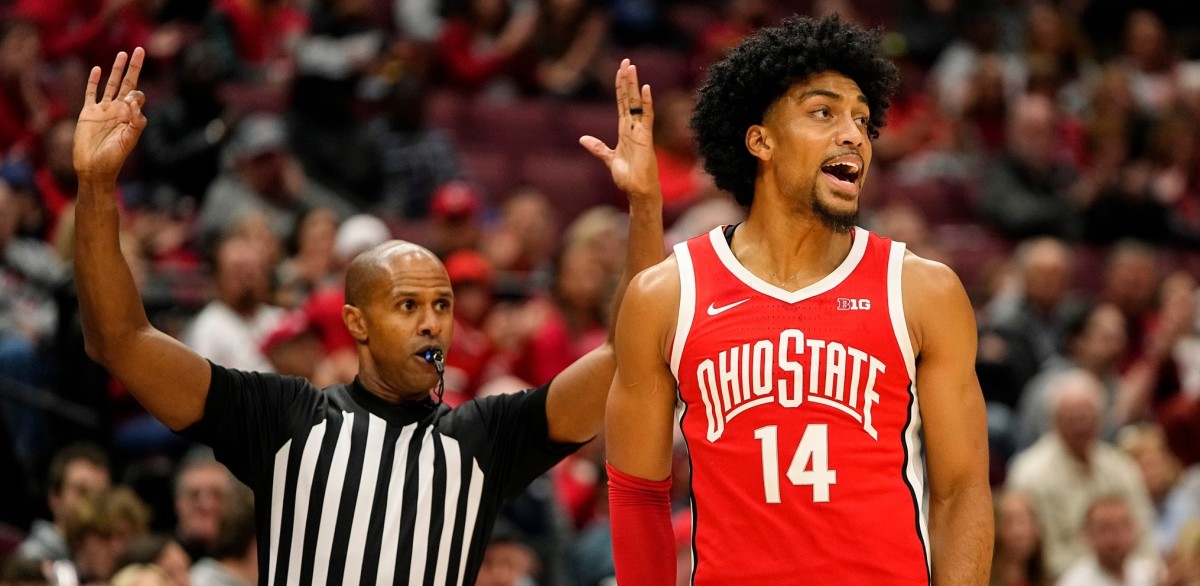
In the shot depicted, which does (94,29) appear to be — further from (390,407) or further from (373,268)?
(390,407)

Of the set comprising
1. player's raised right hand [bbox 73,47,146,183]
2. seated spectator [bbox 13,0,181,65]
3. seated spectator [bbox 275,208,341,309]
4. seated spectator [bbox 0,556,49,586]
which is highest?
seated spectator [bbox 13,0,181,65]

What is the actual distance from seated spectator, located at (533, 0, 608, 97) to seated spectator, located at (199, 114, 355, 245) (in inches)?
96.9

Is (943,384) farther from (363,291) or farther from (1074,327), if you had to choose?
(1074,327)

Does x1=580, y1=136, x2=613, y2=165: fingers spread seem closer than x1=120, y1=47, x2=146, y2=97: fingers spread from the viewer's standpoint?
No

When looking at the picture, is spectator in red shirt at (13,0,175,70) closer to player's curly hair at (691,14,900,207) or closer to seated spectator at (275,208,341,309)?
seated spectator at (275,208,341,309)

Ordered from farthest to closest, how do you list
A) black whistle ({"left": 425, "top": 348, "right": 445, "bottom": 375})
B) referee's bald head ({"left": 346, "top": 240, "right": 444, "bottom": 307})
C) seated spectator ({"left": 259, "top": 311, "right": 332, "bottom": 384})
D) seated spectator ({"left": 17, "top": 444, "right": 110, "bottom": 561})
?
seated spectator ({"left": 259, "top": 311, "right": 332, "bottom": 384}) < seated spectator ({"left": 17, "top": 444, "right": 110, "bottom": 561}) < referee's bald head ({"left": 346, "top": 240, "right": 444, "bottom": 307}) < black whistle ({"left": 425, "top": 348, "right": 445, "bottom": 375})

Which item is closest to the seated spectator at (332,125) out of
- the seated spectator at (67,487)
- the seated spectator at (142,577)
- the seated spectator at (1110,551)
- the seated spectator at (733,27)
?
the seated spectator at (733,27)

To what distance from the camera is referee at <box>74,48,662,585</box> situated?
3732mm

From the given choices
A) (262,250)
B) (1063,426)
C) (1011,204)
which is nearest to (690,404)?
(262,250)

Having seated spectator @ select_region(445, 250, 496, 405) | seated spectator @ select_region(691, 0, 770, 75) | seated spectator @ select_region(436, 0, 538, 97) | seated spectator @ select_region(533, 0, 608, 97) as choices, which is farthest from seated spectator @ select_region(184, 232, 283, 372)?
seated spectator @ select_region(691, 0, 770, 75)

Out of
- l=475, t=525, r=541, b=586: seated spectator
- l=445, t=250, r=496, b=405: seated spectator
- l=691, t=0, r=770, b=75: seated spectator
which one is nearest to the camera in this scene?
l=475, t=525, r=541, b=586: seated spectator

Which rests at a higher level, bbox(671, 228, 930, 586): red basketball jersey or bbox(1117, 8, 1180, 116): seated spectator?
bbox(1117, 8, 1180, 116): seated spectator

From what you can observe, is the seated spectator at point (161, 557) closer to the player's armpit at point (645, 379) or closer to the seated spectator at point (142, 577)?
the seated spectator at point (142, 577)

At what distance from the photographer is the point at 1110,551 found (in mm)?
7371
